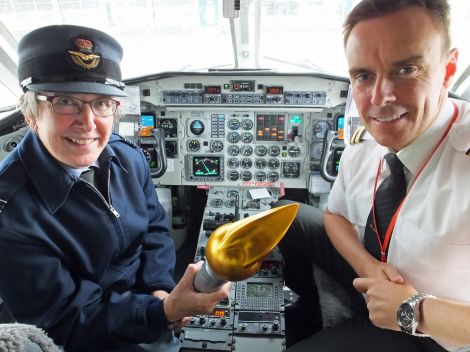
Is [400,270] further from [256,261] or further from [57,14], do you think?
[57,14]

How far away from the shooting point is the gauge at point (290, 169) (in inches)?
126

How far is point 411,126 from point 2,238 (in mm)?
1400

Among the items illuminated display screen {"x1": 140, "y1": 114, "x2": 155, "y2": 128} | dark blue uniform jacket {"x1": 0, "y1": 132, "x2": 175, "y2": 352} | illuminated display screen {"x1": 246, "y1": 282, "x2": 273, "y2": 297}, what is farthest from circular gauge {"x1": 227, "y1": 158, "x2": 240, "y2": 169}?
dark blue uniform jacket {"x1": 0, "y1": 132, "x2": 175, "y2": 352}

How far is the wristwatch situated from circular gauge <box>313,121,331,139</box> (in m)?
2.09

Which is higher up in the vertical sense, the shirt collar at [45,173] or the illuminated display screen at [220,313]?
the shirt collar at [45,173]

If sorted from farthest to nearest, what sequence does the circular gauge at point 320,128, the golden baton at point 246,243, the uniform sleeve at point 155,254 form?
the circular gauge at point 320,128, the uniform sleeve at point 155,254, the golden baton at point 246,243

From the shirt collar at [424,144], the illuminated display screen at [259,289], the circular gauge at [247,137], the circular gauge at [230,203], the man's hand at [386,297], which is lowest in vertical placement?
the circular gauge at [230,203]

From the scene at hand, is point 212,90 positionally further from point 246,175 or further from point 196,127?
point 246,175

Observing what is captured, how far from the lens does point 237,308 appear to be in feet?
6.34

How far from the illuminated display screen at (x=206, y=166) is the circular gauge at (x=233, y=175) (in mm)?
106

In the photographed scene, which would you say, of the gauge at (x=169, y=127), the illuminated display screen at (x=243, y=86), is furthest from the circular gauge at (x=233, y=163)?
the illuminated display screen at (x=243, y=86)

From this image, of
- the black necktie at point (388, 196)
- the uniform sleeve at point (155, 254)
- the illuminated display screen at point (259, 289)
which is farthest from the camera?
the illuminated display screen at point (259, 289)

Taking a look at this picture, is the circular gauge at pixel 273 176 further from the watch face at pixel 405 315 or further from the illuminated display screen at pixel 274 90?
the watch face at pixel 405 315

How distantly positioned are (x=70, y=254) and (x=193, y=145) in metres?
2.01
